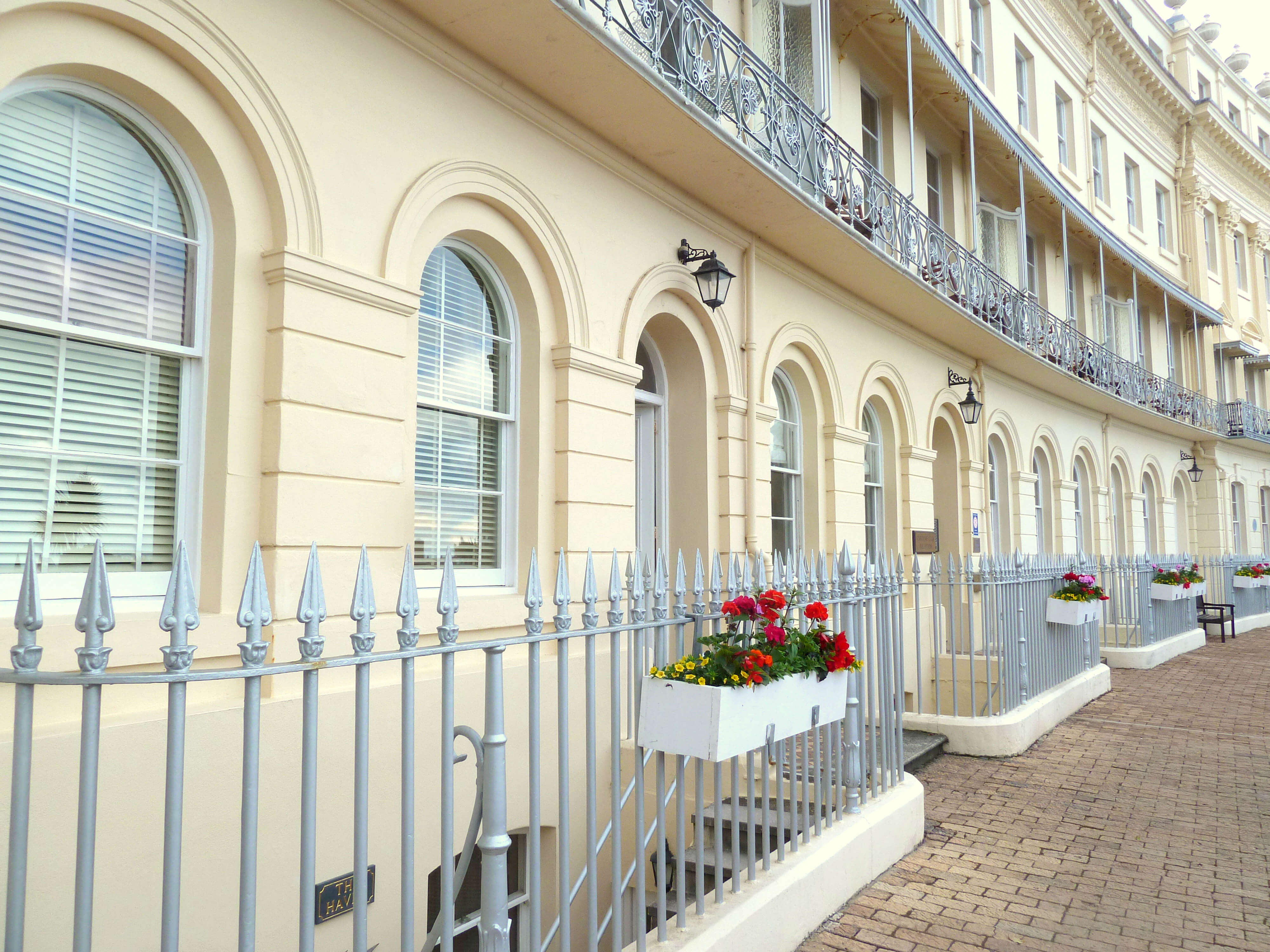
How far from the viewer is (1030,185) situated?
1465cm

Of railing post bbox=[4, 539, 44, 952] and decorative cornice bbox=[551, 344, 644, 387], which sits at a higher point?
decorative cornice bbox=[551, 344, 644, 387]

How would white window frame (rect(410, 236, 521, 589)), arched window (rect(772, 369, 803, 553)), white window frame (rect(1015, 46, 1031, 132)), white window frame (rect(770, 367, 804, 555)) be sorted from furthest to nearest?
white window frame (rect(1015, 46, 1031, 132)) < white window frame (rect(770, 367, 804, 555)) < arched window (rect(772, 369, 803, 553)) < white window frame (rect(410, 236, 521, 589))

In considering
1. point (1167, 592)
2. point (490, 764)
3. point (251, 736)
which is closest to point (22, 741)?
point (251, 736)

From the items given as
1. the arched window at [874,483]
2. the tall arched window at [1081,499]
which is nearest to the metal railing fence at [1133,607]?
the tall arched window at [1081,499]

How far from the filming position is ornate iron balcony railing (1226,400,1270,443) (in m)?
23.2

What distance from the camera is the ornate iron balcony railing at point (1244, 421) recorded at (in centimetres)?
2317

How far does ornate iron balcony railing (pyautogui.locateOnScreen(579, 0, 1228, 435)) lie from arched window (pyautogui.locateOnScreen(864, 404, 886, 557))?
5.79 ft

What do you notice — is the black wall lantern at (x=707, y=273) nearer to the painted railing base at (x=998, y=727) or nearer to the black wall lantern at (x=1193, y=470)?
the painted railing base at (x=998, y=727)

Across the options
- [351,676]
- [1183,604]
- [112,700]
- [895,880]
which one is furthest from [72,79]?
[1183,604]

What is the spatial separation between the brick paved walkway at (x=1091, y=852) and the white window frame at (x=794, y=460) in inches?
113

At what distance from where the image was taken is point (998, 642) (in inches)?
320

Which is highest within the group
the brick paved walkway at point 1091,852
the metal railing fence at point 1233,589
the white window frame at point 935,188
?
the white window frame at point 935,188

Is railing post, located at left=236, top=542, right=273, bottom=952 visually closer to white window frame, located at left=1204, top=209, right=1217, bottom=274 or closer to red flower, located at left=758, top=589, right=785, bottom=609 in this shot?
red flower, located at left=758, top=589, right=785, bottom=609

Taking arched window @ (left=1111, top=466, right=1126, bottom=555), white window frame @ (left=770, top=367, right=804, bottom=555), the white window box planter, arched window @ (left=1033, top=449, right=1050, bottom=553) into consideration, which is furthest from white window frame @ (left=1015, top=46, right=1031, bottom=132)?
white window frame @ (left=770, top=367, right=804, bottom=555)
